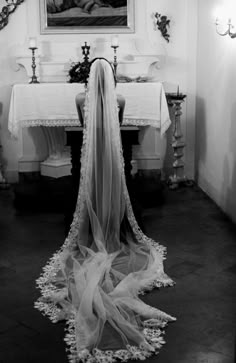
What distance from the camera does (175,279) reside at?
4316mm

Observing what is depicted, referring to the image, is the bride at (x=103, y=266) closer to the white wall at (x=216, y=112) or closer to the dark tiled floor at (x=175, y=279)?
the dark tiled floor at (x=175, y=279)

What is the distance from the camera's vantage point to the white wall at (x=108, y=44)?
24.7ft

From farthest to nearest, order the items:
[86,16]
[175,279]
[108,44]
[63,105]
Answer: [108,44], [86,16], [63,105], [175,279]

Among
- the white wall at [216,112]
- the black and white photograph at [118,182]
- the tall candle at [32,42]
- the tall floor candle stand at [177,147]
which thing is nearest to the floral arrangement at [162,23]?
the black and white photograph at [118,182]

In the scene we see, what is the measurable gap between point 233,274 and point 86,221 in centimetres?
125

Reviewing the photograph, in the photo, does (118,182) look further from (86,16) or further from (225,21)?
(86,16)

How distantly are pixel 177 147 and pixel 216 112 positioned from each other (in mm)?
972

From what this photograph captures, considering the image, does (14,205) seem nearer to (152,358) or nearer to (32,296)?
(32,296)

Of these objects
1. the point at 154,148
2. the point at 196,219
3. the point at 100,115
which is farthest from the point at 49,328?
the point at 154,148

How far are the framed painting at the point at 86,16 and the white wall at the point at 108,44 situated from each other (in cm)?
8

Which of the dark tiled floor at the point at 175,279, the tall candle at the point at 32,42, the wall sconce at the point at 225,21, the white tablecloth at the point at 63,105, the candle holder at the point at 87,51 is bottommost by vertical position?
the dark tiled floor at the point at 175,279

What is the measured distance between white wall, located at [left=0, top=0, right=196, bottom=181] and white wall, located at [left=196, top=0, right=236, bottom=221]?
0.80ft

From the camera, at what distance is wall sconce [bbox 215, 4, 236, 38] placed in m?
5.69

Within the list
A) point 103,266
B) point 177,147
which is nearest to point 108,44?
point 177,147
